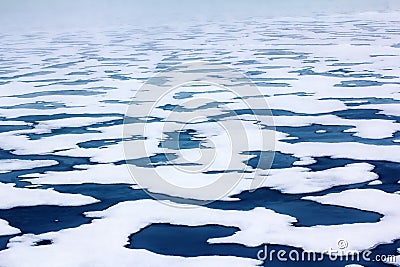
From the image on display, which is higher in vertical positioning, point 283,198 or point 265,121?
point 265,121

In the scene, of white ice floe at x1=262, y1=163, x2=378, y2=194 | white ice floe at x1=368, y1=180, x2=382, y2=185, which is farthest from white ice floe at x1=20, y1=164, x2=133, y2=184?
white ice floe at x1=368, y1=180, x2=382, y2=185

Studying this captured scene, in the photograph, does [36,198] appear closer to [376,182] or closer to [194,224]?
[194,224]

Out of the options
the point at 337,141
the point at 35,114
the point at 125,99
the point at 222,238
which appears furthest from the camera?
the point at 125,99

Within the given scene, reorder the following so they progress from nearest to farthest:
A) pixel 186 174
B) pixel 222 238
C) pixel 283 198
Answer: pixel 222 238 < pixel 283 198 < pixel 186 174

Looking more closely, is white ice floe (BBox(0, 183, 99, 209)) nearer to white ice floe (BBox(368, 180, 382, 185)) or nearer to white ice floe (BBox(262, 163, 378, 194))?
white ice floe (BBox(262, 163, 378, 194))

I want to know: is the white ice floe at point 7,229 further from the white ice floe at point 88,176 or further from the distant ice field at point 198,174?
the white ice floe at point 88,176

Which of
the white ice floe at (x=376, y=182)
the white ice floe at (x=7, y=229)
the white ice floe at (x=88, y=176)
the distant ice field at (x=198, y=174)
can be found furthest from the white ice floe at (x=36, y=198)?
the white ice floe at (x=376, y=182)

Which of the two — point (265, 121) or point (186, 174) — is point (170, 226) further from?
point (265, 121)

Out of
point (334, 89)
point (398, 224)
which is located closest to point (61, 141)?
point (398, 224)
